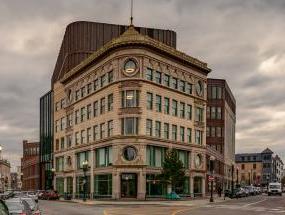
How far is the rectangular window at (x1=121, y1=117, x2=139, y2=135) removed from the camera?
71.2 metres

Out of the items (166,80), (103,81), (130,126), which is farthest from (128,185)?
(166,80)

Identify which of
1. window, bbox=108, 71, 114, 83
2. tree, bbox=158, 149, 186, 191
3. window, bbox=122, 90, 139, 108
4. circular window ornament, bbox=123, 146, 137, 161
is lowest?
tree, bbox=158, 149, 186, 191

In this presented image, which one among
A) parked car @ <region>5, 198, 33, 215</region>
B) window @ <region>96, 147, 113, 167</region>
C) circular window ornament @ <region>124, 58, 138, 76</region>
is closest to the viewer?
parked car @ <region>5, 198, 33, 215</region>

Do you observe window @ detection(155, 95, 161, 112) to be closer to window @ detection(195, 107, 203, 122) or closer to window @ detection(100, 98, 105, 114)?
window @ detection(100, 98, 105, 114)

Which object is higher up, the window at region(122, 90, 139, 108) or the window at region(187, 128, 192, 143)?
the window at region(122, 90, 139, 108)

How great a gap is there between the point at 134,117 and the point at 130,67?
6675mm

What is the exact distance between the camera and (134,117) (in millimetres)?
71375

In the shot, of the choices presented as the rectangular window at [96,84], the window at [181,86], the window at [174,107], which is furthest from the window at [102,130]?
the window at [181,86]

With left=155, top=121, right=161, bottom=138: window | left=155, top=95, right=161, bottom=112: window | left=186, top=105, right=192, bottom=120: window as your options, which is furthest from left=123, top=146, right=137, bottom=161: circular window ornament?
left=186, top=105, right=192, bottom=120: window

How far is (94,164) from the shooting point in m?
79.6

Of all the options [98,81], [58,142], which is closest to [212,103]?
[58,142]

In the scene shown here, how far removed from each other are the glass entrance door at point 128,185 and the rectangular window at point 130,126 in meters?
5.44

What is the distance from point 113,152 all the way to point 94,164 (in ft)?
26.2

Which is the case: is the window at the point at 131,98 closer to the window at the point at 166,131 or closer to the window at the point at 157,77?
the window at the point at 157,77
